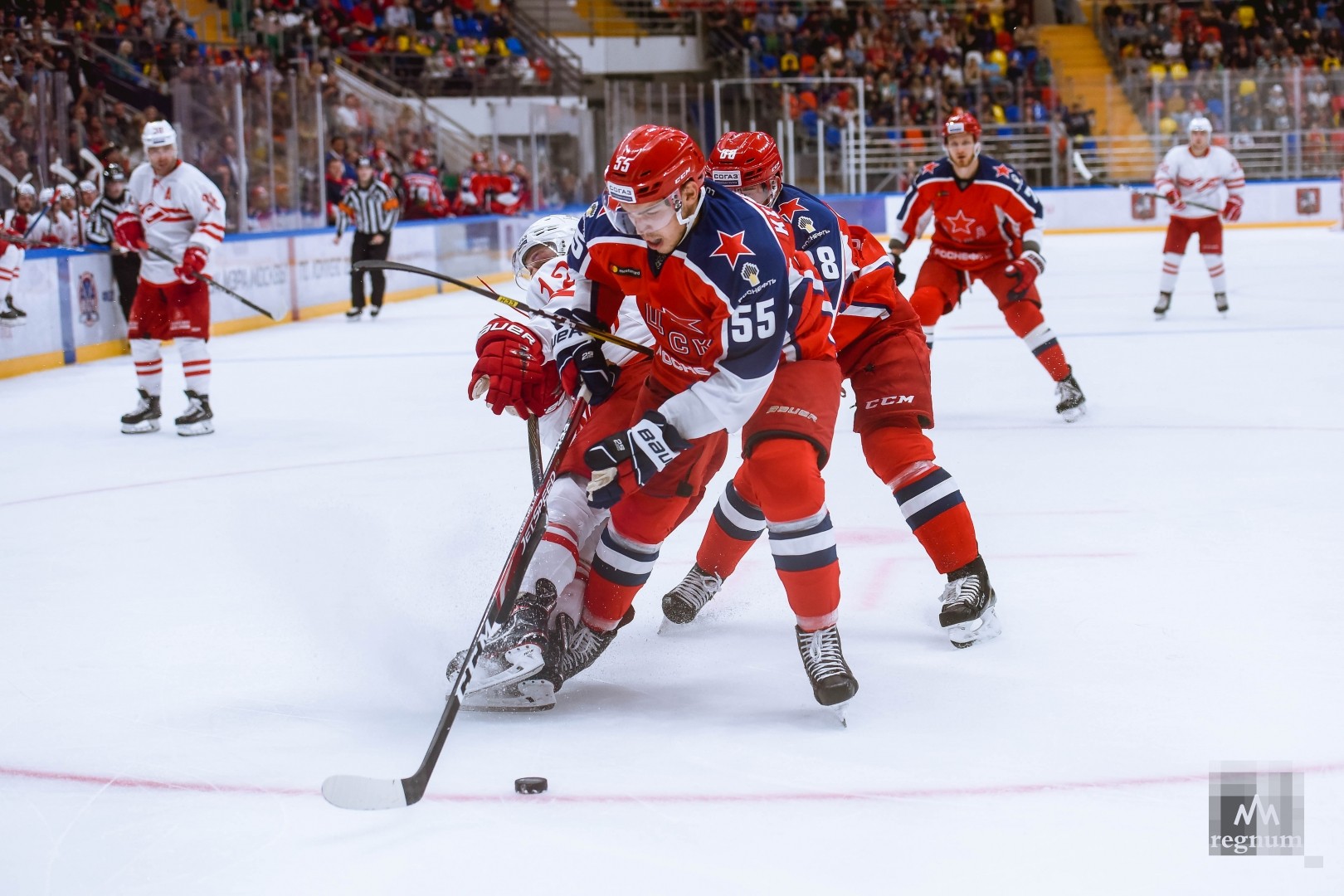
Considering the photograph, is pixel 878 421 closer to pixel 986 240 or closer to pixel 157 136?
pixel 986 240

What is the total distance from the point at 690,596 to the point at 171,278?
3986 millimetres

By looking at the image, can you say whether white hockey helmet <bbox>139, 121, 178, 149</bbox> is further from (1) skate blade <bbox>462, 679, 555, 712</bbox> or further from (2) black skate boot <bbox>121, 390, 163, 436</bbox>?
(1) skate blade <bbox>462, 679, 555, 712</bbox>

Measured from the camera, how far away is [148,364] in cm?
649

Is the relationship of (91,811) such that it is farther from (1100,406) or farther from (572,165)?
(572,165)

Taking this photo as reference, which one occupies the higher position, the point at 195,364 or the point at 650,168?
the point at 650,168

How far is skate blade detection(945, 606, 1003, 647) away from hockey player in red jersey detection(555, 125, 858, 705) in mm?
494

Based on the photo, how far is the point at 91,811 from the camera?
7.35ft

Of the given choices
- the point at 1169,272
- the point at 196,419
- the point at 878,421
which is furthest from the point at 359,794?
the point at 1169,272

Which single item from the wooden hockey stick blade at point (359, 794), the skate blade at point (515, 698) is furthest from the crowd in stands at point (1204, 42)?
the wooden hockey stick blade at point (359, 794)

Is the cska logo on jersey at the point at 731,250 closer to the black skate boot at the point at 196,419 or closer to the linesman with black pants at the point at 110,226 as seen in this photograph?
the black skate boot at the point at 196,419

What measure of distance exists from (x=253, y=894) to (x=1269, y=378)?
240 inches

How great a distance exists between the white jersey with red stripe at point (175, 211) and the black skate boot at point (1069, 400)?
12.1 ft

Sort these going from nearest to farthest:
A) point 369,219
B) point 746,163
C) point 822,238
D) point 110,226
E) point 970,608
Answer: point 822,238 < point 970,608 < point 746,163 < point 110,226 < point 369,219

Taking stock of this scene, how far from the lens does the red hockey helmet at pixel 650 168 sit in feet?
7.96
